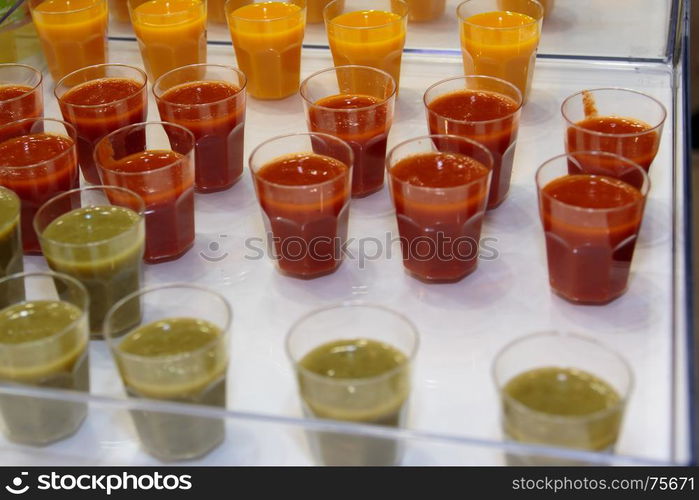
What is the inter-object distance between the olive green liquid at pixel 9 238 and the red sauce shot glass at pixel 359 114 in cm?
59

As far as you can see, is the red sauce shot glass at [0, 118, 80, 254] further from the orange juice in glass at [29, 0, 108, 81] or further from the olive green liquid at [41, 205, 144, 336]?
the orange juice in glass at [29, 0, 108, 81]

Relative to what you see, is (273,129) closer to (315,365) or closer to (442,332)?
(442,332)

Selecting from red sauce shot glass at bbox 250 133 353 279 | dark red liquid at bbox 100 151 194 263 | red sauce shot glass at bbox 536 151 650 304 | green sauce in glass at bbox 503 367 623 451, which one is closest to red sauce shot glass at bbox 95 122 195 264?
dark red liquid at bbox 100 151 194 263

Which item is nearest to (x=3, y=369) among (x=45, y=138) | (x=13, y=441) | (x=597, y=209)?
(x=13, y=441)

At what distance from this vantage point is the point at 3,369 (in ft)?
4.57

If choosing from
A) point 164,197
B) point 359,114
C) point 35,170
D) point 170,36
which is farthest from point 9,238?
point 170,36

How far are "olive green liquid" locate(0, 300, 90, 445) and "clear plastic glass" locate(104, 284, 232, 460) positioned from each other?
72 mm

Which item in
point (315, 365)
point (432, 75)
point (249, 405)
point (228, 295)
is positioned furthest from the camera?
point (432, 75)

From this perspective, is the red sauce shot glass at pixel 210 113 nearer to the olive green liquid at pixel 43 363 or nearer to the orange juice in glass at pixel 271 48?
the orange juice in glass at pixel 271 48

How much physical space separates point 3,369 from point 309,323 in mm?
439

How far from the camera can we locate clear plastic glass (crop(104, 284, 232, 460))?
4.42 ft

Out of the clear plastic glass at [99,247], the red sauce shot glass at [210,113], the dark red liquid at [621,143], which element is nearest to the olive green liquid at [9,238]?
the clear plastic glass at [99,247]

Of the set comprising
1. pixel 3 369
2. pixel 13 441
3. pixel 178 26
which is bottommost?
pixel 13 441

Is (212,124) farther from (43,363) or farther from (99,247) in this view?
(43,363)
